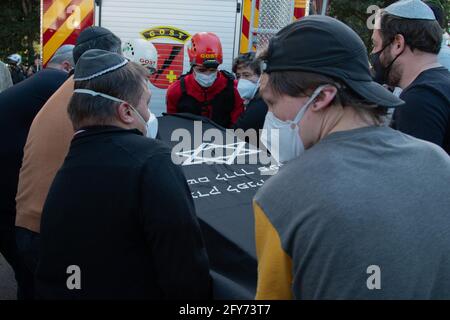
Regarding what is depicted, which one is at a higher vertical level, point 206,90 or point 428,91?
point 428,91

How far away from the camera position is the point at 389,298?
1279 mm

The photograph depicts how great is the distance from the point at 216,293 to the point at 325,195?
1048mm

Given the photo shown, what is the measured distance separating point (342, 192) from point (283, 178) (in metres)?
0.18

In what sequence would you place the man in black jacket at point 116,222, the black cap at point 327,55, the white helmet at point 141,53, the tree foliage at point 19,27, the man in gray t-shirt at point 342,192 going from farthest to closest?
the tree foliage at point 19,27
the white helmet at point 141,53
the man in black jacket at point 116,222
the black cap at point 327,55
the man in gray t-shirt at point 342,192

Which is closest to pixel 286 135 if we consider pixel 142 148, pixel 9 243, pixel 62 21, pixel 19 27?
pixel 142 148

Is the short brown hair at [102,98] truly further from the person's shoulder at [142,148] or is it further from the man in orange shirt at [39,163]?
the man in orange shirt at [39,163]

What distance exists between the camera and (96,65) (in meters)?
2.16

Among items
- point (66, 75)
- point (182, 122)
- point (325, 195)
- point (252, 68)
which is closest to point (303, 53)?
point (325, 195)

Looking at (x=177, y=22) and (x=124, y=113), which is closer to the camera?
(x=124, y=113)

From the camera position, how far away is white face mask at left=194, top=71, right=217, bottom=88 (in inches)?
189

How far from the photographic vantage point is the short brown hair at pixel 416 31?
2.68 metres

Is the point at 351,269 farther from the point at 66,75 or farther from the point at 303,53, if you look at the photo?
the point at 66,75

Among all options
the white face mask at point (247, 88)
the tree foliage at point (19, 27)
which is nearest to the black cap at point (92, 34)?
the white face mask at point (247, 88)

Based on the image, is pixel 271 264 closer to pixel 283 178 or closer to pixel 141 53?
pixel 283 178
